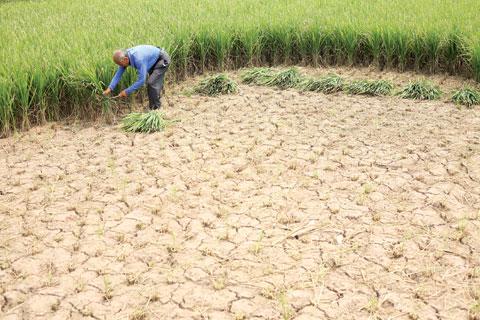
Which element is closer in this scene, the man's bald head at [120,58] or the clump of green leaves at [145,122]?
the man's bald head at [120,58]

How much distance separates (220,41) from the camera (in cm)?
691

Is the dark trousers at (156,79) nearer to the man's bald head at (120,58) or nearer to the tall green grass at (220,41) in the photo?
the tall green grass at (220,41)

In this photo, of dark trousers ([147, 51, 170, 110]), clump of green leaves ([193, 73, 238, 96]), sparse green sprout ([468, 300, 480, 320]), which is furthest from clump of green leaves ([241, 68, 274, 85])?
sparse green sprout ([468, 300, 480, 320])

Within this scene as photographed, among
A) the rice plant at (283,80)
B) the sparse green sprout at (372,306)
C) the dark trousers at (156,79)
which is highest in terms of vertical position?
the dark trousers at (156,79)

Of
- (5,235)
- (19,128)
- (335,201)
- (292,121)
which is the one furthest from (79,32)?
(335,201)

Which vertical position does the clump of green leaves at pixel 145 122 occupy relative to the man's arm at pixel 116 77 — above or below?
below

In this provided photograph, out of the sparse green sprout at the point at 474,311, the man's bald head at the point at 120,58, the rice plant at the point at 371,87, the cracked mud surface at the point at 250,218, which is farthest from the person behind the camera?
the rice plant at the point at 371,87

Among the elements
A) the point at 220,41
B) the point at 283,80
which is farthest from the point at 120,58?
the point at 283,80

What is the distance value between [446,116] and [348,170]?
1.64 m

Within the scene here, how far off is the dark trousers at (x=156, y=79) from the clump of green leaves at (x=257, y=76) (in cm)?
136

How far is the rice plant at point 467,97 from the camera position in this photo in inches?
221

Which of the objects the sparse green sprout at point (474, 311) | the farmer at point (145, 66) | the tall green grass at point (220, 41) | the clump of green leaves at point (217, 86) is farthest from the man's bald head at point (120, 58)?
the sparse green sprout at point (474, 311)

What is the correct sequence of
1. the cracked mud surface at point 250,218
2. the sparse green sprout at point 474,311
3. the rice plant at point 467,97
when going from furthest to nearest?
1. the rice plant at point 467,97
2. the cracked mud surface at point 250,218
3. the sparse green sprout at point 474,311

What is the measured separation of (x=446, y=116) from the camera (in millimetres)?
5371
